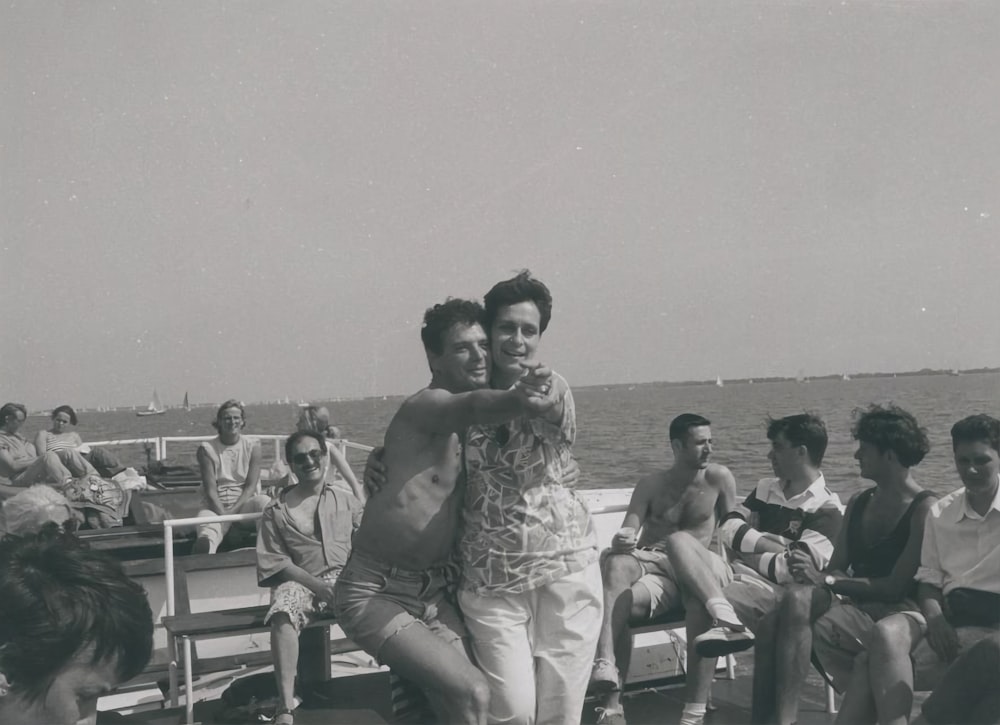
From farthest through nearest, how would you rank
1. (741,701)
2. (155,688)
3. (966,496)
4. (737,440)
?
(737,440), (155,688), (741,701), (966,496)

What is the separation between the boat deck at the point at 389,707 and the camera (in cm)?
370

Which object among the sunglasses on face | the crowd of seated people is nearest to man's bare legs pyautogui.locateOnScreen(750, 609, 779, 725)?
the crowd of seated people

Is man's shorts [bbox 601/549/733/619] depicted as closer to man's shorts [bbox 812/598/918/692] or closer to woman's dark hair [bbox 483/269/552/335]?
man's shorts [bbox 812/598/918/692]

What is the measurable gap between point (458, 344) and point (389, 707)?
1.69m

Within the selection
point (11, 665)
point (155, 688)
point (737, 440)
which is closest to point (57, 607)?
point (11, 665)

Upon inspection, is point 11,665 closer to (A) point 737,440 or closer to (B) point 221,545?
(B) point 221,545

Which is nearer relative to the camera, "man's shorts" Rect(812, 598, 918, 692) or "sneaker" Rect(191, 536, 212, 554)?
"man's shorts" Rect(812, 598, 918, 692)

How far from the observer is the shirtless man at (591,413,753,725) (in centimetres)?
374

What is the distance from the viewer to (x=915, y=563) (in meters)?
3.66

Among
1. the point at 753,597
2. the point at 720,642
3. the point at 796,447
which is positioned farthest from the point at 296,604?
the point at 796,447

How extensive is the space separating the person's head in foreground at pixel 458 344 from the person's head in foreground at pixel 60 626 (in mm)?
1354

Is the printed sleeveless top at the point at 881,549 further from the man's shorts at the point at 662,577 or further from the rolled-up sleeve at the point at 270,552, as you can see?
the rolled-up sleeve at the point at 270,552

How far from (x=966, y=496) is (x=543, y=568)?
1.86m

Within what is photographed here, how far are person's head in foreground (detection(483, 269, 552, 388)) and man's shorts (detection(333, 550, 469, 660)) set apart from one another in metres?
0.65
